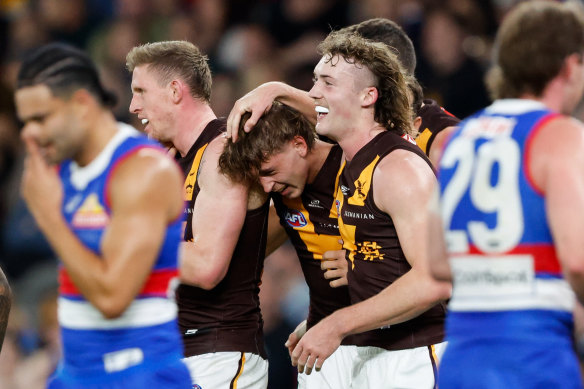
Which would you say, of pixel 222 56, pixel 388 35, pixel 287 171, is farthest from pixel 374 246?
pixel 222 56

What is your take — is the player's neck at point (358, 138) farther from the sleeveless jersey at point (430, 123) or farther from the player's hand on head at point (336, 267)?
the sleeveless jersey at point (430, 123)

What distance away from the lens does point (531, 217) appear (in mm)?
3227

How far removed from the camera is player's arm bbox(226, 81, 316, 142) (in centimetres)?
506

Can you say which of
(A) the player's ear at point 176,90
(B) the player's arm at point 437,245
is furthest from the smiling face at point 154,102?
(B) the player's arm at point 437,245

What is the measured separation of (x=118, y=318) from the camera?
11.4 feet

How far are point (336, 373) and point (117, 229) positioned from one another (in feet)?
7.76

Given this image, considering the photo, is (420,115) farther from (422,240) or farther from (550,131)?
(550,131)

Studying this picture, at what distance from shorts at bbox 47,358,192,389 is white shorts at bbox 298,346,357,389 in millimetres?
1728

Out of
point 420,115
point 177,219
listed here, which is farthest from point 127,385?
point 420,115

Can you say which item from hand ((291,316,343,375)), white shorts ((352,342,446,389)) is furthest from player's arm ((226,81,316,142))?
white shorts ((352,342,446,389))

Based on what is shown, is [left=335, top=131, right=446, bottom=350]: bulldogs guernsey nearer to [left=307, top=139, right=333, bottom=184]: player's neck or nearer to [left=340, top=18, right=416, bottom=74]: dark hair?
[left=307, top=139, right=333, bottom=184]: player's neck

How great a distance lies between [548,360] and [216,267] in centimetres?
205

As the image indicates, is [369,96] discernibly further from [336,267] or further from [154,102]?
[154,102]

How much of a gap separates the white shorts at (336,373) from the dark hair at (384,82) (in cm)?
127
